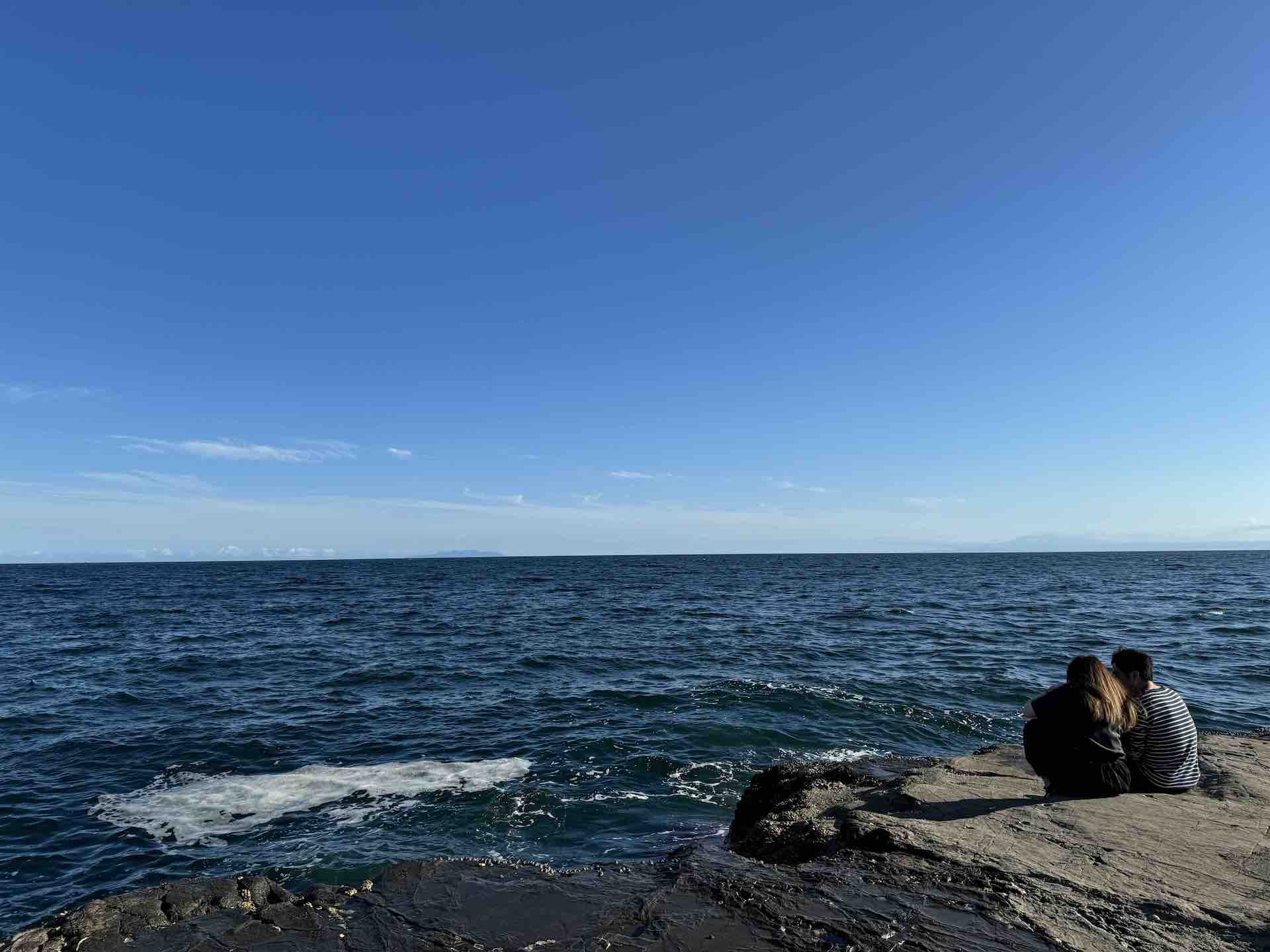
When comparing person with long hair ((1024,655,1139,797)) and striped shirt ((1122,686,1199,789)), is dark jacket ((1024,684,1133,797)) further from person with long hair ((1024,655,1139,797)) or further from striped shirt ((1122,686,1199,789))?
striped shirt ((1122,686,1199,789))

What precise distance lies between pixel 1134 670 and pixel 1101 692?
928 millimetres

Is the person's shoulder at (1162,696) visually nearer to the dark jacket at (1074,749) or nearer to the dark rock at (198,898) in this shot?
the dark jacket at (1074,749)

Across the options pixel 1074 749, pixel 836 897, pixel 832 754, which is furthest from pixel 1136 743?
pixel 832 754

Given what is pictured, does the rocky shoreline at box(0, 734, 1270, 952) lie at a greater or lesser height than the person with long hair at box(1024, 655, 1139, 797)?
lesser

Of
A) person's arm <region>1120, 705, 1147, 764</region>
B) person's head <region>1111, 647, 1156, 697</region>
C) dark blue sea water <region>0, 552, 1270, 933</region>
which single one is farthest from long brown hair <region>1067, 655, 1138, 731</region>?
dark blue sea water <region>0, 552, 1270, 933</region>

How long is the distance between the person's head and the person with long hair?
0.65 ft

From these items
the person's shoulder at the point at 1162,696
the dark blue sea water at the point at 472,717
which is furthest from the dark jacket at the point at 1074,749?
the dark blue sea water at the point at 472,717

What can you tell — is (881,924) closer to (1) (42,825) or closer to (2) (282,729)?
(1) (42,825)

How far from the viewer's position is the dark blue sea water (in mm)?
10148

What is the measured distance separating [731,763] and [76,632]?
118ft

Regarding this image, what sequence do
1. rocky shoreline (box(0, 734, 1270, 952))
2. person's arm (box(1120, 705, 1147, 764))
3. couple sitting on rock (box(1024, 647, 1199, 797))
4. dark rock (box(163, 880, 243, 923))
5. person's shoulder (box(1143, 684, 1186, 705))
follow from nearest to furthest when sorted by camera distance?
1. rocky shoreline (box(0, 734, 1270, 952))
2. dark rock (box(163, 880, 243, 923))
3. couple sitting on rock (box(1024, 647, 1199, 797))
4. person's shoulder (box(1143, 684, 1186, 705))
5. person's arm (box(1120, 705, 1147, 764))

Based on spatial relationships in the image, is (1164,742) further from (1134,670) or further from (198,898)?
(198,898)

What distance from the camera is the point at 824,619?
34.4m

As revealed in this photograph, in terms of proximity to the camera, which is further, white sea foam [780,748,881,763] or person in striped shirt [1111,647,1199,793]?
white sea foam [780,748,881,763]
